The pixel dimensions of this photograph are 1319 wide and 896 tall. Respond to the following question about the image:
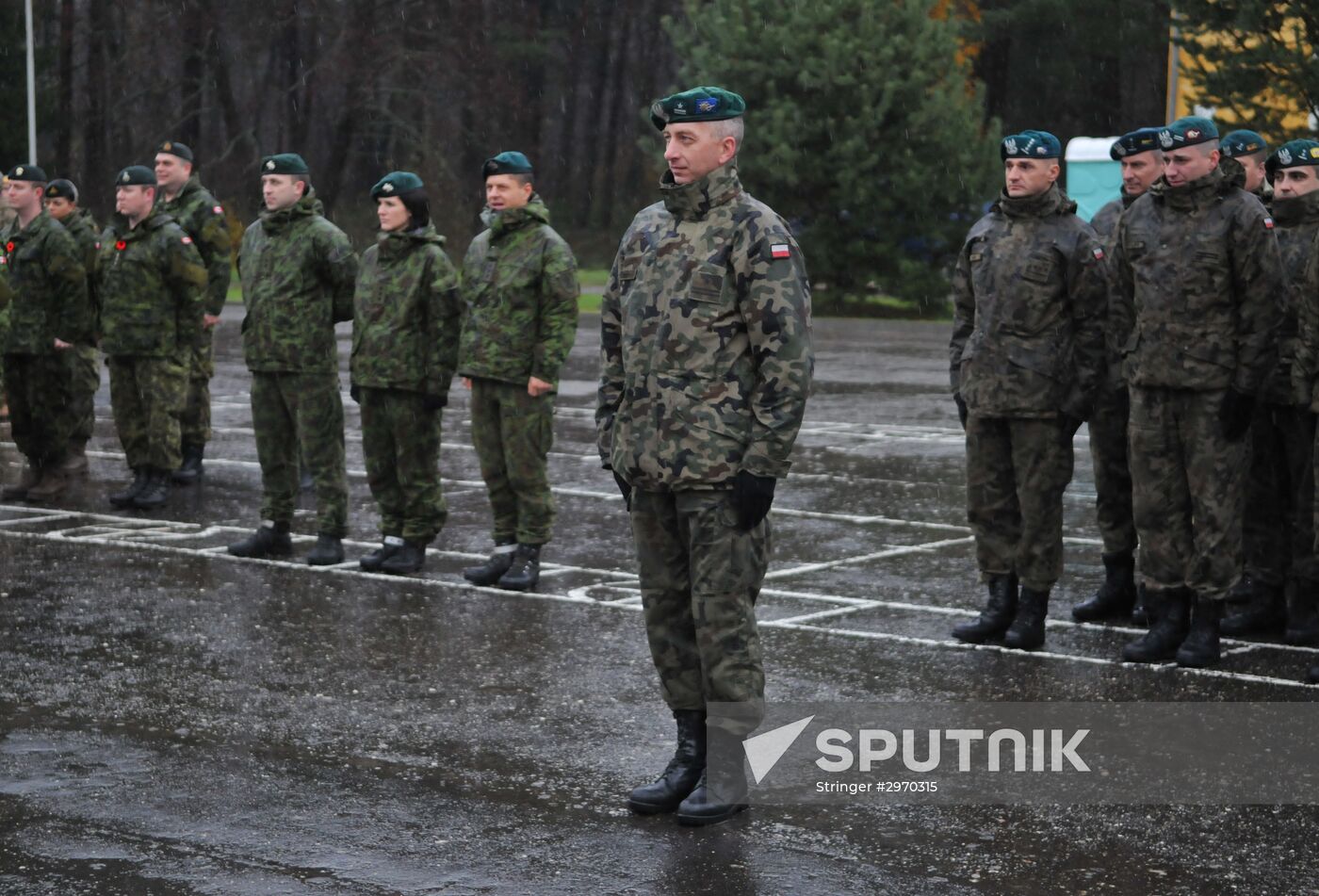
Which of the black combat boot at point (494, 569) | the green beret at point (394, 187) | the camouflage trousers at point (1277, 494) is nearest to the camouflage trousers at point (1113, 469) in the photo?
the camouflage trousers at point (1277, 494)

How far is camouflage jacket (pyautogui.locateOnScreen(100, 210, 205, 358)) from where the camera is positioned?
13258 mm

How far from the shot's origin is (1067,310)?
9031 mm

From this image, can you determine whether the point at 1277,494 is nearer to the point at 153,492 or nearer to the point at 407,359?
the point at 407,359

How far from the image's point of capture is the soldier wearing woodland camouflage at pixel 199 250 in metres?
14.0

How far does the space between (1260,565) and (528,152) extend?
51.6 m

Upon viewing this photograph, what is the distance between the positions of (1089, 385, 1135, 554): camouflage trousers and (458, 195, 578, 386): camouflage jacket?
2760 millimetres

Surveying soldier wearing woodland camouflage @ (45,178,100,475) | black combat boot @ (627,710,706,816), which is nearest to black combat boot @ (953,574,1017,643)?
black combat boot @ (627,710,706,816)

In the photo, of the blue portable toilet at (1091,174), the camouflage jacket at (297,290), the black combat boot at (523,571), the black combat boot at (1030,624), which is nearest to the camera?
the black combat boot at (1030,624)

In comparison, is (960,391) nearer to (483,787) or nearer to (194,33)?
(483,787)

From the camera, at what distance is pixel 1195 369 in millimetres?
8742

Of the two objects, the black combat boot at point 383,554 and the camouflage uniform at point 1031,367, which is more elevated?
the camouflage uniform at point 1031,367

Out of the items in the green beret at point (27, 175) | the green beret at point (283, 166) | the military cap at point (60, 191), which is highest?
the green beret at point (283, 166)

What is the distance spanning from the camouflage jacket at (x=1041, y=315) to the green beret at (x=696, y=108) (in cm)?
281

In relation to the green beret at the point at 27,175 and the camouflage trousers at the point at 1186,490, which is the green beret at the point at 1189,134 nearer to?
the camouflage trousers at the point at 1186,490
